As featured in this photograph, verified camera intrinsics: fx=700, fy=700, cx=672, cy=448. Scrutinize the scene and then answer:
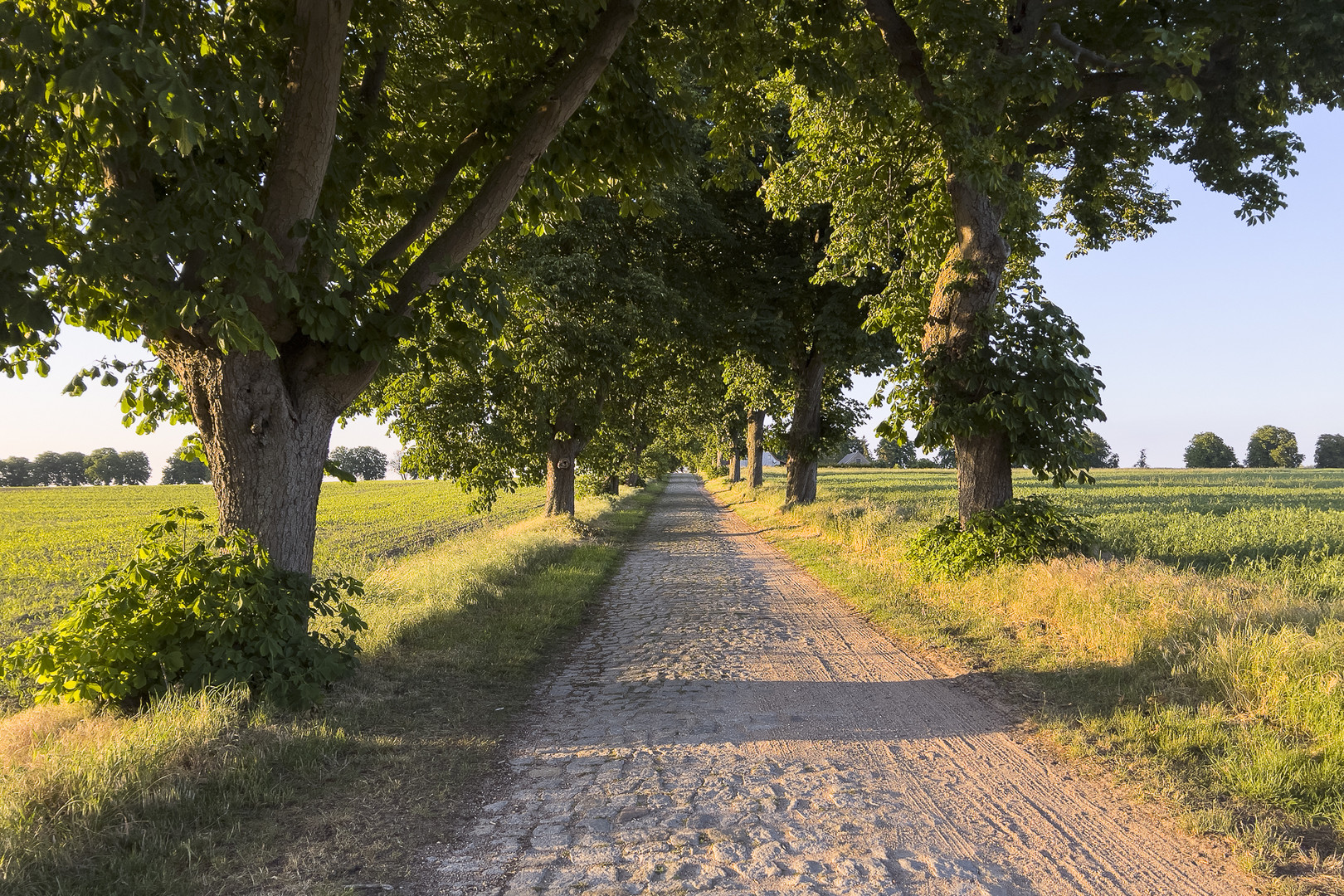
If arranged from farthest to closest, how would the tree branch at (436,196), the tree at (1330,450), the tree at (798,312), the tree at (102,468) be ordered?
the tree at (102,468) → the tree at (1330,450) → the tree at (798,312) → the tree branch at (436,196)

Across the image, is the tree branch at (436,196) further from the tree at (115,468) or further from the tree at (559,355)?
the tree at (115,468)

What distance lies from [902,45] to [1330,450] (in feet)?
424

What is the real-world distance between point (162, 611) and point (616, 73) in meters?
6.04

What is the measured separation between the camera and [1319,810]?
374cm

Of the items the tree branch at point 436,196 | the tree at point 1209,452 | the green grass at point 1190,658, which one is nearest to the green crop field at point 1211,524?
the green grass at point 1190,658

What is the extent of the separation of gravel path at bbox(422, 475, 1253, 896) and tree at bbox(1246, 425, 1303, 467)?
127853mm

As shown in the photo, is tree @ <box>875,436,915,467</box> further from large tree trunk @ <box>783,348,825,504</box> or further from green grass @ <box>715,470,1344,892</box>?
green grass @ <box>715,470,1344,892</box>

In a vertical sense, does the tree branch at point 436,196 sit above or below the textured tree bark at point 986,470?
above

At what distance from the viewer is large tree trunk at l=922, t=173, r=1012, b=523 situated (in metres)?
9.88

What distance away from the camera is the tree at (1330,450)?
325ft

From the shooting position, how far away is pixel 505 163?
20.1 ft

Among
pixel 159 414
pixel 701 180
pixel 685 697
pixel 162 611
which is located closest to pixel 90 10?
pixel 159 414

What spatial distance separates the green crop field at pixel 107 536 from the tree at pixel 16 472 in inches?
3104

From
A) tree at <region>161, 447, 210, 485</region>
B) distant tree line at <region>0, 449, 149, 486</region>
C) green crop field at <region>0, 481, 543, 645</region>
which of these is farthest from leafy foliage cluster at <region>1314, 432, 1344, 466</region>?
distant tree line at <region>0, 449, 149, 486</region>
